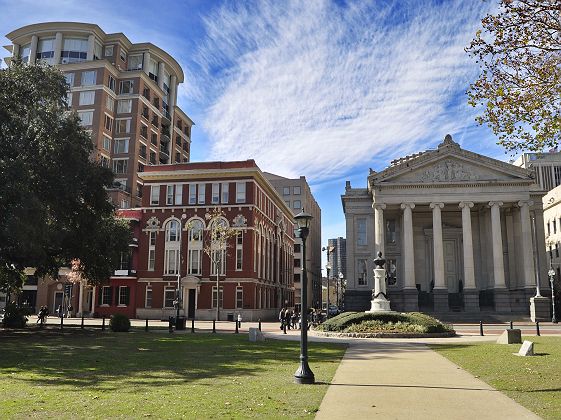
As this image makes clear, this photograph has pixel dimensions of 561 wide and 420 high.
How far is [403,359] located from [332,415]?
32.2ft

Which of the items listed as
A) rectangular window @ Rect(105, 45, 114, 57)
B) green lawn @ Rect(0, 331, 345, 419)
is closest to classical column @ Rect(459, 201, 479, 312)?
green lawn @ Rect(0, 331, 345, 419)

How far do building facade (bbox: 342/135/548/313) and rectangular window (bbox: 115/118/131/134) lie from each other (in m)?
35.6

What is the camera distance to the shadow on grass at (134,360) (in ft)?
43.9

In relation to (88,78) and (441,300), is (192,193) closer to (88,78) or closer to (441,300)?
(88,78)

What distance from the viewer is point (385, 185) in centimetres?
5888

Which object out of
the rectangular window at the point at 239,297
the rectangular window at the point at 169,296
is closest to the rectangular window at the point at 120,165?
the rectangular window at the point at 169,296

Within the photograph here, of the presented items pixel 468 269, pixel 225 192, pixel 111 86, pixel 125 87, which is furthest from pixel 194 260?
pixel 125 87

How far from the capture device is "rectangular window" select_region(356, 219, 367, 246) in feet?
210

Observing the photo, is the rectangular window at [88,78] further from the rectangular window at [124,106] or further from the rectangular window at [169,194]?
the rectangular window at [169,194]

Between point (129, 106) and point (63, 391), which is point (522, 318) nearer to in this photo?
point (63, 391)

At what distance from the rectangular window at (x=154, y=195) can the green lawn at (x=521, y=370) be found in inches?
1777

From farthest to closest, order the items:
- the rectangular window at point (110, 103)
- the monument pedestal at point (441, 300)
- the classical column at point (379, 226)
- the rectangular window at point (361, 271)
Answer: the rectangular window at point (110, 103) < the rectangular window at point (361, 271) < the classical column at point (379, 226) < the monument pedestal at point (441, 300)

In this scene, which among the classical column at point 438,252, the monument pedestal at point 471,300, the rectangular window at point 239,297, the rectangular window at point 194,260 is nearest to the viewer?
the monument pedestal at point 471,300

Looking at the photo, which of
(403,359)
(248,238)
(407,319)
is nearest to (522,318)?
(407,319)
